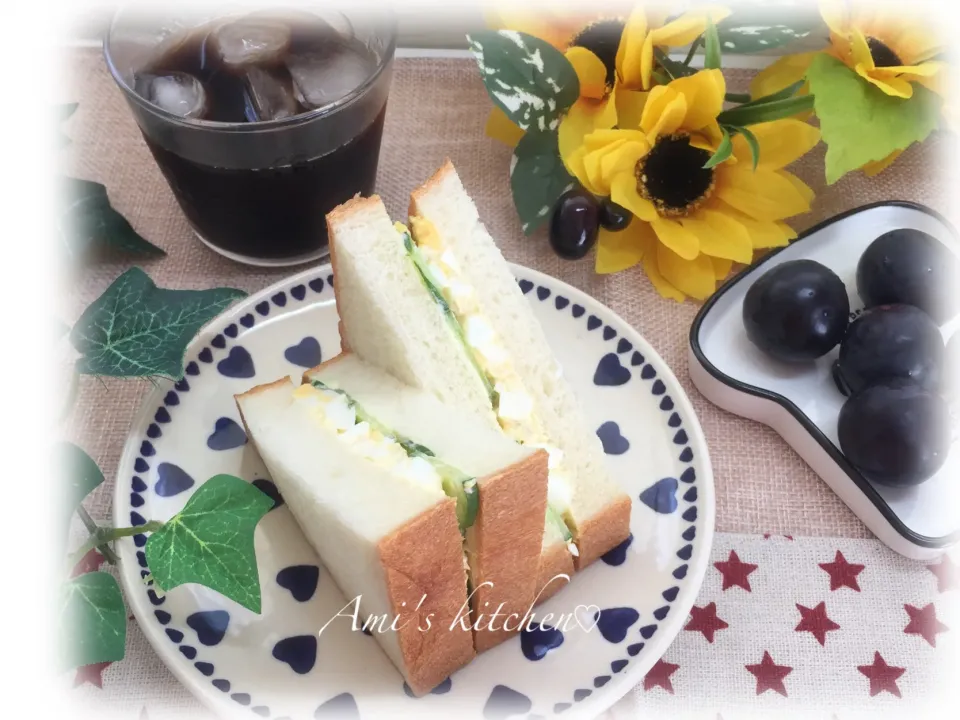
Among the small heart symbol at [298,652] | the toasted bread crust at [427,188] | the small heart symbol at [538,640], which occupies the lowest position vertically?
the small heart symbol at [298,652]

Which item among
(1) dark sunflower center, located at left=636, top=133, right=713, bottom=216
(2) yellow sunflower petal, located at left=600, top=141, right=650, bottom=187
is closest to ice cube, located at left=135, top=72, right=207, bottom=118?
(2) yellow sunflower petal, located at left=600, top=141, right=650, bottom=187

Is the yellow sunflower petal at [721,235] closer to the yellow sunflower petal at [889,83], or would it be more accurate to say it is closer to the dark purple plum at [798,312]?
the dark purple plum at [798,312]

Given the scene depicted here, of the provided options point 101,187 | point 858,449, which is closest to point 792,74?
point 858,449

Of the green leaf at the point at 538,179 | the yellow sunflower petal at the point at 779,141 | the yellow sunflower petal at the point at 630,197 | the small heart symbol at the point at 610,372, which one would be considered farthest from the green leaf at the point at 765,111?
the small heart symbol at the point at 610,372

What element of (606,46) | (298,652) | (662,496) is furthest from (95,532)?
(606,46)

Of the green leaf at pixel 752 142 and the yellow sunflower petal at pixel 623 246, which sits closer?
the green leaf at pixel 752 142
